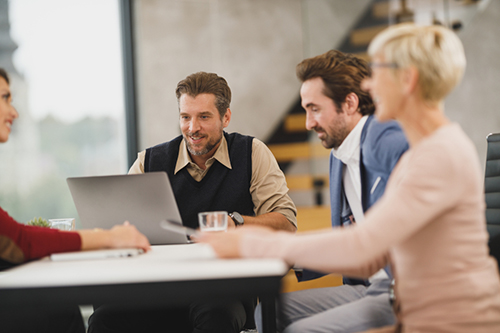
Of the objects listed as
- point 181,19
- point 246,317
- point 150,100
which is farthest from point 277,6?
point 246,317

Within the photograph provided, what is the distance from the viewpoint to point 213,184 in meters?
2.14

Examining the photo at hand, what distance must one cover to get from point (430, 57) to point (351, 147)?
80cm

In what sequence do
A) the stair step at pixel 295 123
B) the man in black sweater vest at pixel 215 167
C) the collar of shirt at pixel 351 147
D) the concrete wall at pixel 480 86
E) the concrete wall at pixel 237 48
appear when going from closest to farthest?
1. the collar of shirt at pixel 351 147
2. the man in black sweater vest at pixel 215 167
3. the concrete wall at pixel 237 48
4. the concrete wall at pixel 480 86
5. the stair step at pixel 295 123

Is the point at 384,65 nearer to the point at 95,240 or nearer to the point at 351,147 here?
the point at 351,147

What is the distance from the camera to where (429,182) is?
3.22 feet

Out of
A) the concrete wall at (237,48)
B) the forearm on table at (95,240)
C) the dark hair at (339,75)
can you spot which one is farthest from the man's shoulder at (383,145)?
the concrete wall at (237,48)

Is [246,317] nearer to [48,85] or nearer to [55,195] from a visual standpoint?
[55,195]

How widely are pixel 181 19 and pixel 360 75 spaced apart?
9.24ft

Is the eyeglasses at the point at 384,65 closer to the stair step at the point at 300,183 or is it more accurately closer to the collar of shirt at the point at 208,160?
the collar of shirt at the point at 208,160

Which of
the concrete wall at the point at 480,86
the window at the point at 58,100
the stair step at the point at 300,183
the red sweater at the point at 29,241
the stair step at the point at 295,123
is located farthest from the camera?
the stair step at the point at 295,123

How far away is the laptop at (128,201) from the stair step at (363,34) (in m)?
3.06

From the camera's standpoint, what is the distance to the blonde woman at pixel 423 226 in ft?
3.24

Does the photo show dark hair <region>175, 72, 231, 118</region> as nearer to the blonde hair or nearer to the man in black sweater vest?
the man in black sweater vest

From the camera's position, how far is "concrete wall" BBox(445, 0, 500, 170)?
15.1 ft
